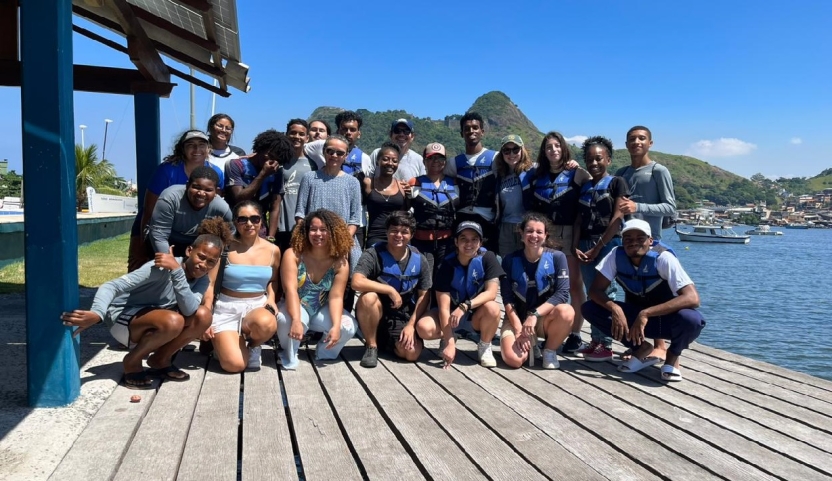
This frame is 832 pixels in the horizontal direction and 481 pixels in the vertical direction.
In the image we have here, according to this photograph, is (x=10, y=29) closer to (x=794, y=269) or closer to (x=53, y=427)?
(x=53, y=427)

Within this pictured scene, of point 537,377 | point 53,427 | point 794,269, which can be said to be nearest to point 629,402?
point 537,377

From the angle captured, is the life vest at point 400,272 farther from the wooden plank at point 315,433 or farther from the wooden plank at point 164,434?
the wooden plank at point 164,434

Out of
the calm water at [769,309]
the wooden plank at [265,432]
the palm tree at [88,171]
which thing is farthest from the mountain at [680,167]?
the wooden plank at [265,432]

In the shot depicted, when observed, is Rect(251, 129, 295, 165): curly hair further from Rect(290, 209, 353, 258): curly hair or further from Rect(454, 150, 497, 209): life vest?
Rect(454, 150, 497, 209): life vest

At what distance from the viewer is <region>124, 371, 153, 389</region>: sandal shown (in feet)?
13.8

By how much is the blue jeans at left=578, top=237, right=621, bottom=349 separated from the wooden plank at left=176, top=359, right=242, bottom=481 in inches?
116

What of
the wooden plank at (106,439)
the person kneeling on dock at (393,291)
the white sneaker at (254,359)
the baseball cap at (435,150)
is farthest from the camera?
the baseball cap at (435,150)

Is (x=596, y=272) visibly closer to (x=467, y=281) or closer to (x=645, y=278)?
(x=645, y=278)

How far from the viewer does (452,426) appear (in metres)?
3.69

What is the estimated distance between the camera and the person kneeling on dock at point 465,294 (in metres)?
5.11

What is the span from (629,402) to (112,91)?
600 centimetres

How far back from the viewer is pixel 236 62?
21.9 feet

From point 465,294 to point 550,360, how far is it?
0.84 meters

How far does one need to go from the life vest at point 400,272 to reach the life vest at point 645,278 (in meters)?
1.56
